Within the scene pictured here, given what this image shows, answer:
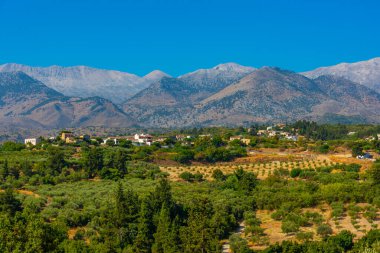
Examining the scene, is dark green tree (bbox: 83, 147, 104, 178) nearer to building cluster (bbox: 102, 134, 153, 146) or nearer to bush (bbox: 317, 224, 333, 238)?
bush (bbox: 317, 224, 333, 238)

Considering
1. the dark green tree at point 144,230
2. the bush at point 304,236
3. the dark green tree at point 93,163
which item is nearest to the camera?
the dark green tree at point 144,230

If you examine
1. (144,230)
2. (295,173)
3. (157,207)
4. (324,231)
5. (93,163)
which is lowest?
(324,231)

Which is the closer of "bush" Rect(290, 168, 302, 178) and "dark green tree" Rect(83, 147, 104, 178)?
"dark green tree" Rect(83, 147, 104, 178)

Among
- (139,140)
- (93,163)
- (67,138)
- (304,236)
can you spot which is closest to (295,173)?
(93,163)

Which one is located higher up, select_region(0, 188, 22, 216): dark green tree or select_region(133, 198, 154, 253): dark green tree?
select_region(0, 188, 22, 216): dark green tree

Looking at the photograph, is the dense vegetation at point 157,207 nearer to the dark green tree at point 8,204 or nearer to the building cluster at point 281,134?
the dark green tree at point 8,204

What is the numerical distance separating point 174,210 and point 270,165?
39.7 meters

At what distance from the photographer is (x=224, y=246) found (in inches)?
1446

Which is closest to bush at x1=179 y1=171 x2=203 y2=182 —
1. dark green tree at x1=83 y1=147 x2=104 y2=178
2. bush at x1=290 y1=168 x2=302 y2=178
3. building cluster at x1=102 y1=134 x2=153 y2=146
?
dark green tree at x1=83 y1=147 x2=104 y2=178

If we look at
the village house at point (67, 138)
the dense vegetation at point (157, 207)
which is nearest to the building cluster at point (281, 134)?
the village house at point (67, 138)

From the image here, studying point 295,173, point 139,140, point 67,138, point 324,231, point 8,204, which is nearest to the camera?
point 324,231

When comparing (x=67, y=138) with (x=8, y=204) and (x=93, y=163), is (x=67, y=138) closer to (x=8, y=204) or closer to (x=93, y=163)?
(x=93, y=163)

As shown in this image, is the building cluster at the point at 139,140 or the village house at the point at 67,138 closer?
the village house at the point at 67,138

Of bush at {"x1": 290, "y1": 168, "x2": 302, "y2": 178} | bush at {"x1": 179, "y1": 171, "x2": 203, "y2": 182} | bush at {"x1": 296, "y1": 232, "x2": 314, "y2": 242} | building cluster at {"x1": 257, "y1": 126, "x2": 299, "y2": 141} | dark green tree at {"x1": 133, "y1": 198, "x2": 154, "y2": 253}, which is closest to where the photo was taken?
dark green tree at {"x1": 133, "y1": 198, "x2": 154, "y2": 253}
